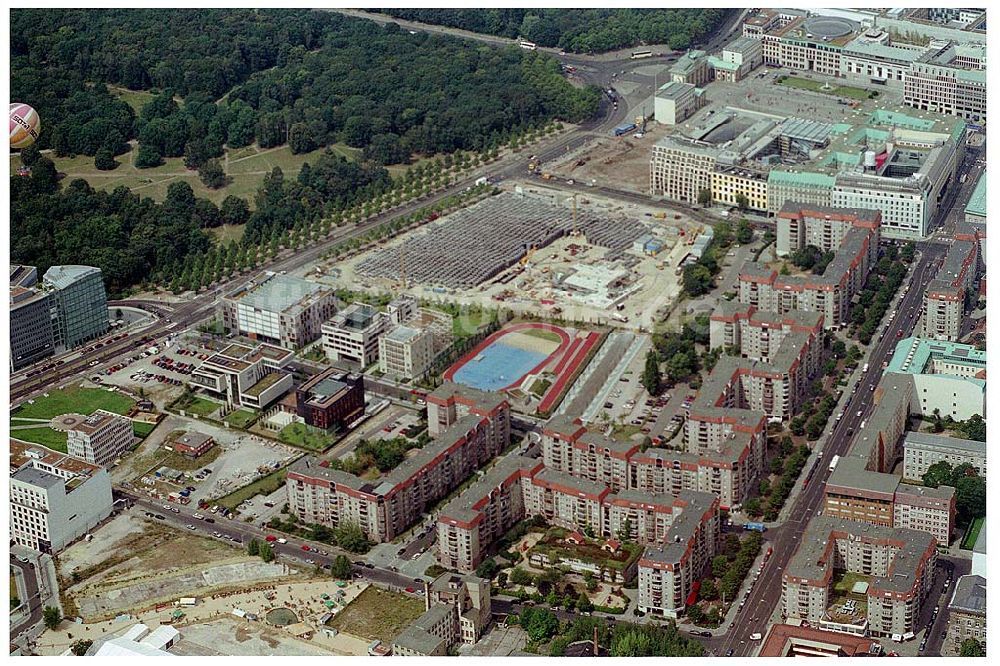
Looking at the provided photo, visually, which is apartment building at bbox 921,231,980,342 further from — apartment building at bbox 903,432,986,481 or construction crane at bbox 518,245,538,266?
construction crane at bbox 518,245,538,266

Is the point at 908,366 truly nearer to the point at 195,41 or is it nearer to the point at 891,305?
the point at 891,305

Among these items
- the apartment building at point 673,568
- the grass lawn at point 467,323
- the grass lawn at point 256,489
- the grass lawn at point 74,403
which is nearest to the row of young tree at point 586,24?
the grass lawn at point 467,323

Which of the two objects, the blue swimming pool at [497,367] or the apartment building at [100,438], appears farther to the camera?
the blue swimming pool at [497,367]

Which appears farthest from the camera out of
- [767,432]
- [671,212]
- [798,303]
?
[671,212]

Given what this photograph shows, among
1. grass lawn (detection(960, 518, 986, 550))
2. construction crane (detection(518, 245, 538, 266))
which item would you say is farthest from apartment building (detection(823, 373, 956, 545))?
construction crane (detection(518, 245, 538, 266))

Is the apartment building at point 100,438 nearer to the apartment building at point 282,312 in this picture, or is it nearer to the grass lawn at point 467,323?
the apartment building at point 282,312

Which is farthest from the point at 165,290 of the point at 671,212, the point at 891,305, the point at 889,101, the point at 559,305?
the point at 889,101
